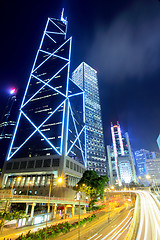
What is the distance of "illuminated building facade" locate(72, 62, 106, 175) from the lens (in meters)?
117

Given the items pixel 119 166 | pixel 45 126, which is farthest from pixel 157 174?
pixel 45 126

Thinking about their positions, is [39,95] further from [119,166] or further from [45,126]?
[119,166]

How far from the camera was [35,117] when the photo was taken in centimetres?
8812

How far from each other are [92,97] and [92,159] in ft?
233

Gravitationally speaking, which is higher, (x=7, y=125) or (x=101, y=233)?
(x=7, y=125)

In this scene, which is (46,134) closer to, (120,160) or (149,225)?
(149,225)

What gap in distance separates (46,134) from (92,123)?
66.0m

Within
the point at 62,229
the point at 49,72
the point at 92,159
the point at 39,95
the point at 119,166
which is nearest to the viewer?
the point at 62,229

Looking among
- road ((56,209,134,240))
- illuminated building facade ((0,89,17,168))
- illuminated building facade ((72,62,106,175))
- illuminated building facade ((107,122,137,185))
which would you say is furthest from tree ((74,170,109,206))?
illuminated building facade ((107,122,137,185))

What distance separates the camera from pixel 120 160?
16512 centimetres

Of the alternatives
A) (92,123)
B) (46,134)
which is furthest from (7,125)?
(92,123)

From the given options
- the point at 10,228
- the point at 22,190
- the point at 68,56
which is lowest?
the point at 10,228

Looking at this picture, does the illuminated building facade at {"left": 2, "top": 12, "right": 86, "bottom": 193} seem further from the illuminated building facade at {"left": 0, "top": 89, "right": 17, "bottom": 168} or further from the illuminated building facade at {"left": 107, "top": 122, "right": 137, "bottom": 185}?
the illuminated building facade at {"left": 107, "top": 122, "right": 137, "bottom": 185}

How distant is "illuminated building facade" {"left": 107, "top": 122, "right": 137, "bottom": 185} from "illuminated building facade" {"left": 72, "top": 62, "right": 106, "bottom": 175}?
50.9 metres
